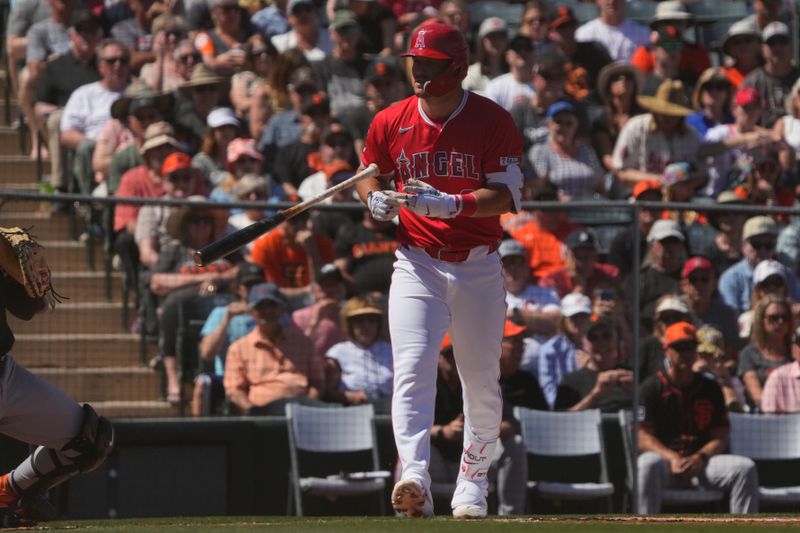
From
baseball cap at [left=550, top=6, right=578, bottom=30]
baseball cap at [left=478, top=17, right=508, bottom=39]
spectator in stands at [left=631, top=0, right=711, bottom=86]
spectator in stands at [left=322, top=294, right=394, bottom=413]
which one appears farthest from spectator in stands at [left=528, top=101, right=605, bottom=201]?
spectator in stands at [left=322, top=294, right=394, bottom=413]

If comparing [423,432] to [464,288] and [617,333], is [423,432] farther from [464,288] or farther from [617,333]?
[617,333]

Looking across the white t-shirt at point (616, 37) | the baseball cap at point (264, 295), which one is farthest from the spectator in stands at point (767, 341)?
the white t-shirt at point (616, 37)

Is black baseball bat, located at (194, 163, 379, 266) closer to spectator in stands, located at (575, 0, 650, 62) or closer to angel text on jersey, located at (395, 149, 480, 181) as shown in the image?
angel text on jersey, located at (395, 149, 480, 181)

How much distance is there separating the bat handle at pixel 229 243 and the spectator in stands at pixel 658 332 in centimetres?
392

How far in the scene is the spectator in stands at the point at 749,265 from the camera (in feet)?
35.1

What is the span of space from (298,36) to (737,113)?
4232 millimetres

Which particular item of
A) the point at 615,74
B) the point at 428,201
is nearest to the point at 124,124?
the point at 615,74

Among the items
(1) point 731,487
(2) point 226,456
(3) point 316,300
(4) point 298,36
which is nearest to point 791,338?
(1) point 731,487

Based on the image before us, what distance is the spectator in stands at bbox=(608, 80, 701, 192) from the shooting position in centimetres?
1303

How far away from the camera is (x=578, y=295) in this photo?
Answer: 33.8 ft

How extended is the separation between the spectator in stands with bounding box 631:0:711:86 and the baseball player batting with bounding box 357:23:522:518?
7.75m

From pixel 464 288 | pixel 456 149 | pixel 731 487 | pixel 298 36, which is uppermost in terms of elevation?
pixel 298 36

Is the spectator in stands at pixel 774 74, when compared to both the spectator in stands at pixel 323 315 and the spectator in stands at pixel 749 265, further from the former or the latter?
the spectator in stands at pixel 323 315

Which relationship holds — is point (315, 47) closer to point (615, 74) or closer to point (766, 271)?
point (615, 74)
